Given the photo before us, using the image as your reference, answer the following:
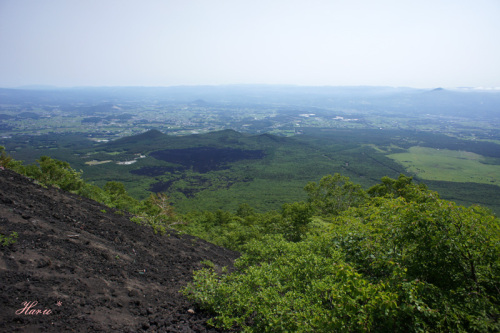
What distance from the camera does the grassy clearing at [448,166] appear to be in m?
95.1

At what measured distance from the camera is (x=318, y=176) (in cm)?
9275

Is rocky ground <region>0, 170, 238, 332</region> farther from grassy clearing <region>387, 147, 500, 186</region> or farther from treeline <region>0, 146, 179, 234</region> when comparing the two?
grassy clearing <region>387, 147, 500, 186</region>

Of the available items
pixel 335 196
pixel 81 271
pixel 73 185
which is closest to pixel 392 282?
pixel 81 271

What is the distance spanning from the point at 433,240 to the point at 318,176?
89494 millimetres

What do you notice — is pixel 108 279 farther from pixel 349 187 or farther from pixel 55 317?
pixel 349 187

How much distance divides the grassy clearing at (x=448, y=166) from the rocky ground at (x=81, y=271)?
108 meters

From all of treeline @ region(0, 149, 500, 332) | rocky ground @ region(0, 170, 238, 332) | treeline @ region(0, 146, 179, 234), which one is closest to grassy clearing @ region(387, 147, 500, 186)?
treeline @ region(0, 146, 179, 234)

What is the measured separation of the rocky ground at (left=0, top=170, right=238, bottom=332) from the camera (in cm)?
609

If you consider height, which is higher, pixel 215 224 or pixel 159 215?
pixel 159 215

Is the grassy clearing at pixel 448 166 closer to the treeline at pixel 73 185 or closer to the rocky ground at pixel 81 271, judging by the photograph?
the treeline at pixel 73 185

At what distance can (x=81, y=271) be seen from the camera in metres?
8.05

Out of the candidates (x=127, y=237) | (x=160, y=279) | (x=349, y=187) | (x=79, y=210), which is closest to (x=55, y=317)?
(x=160, y=279)

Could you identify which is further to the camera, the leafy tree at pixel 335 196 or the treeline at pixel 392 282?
the leafy tree at pixel 335 196

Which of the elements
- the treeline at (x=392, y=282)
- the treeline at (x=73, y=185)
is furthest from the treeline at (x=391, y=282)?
the treeline at (x=73, y=185)
